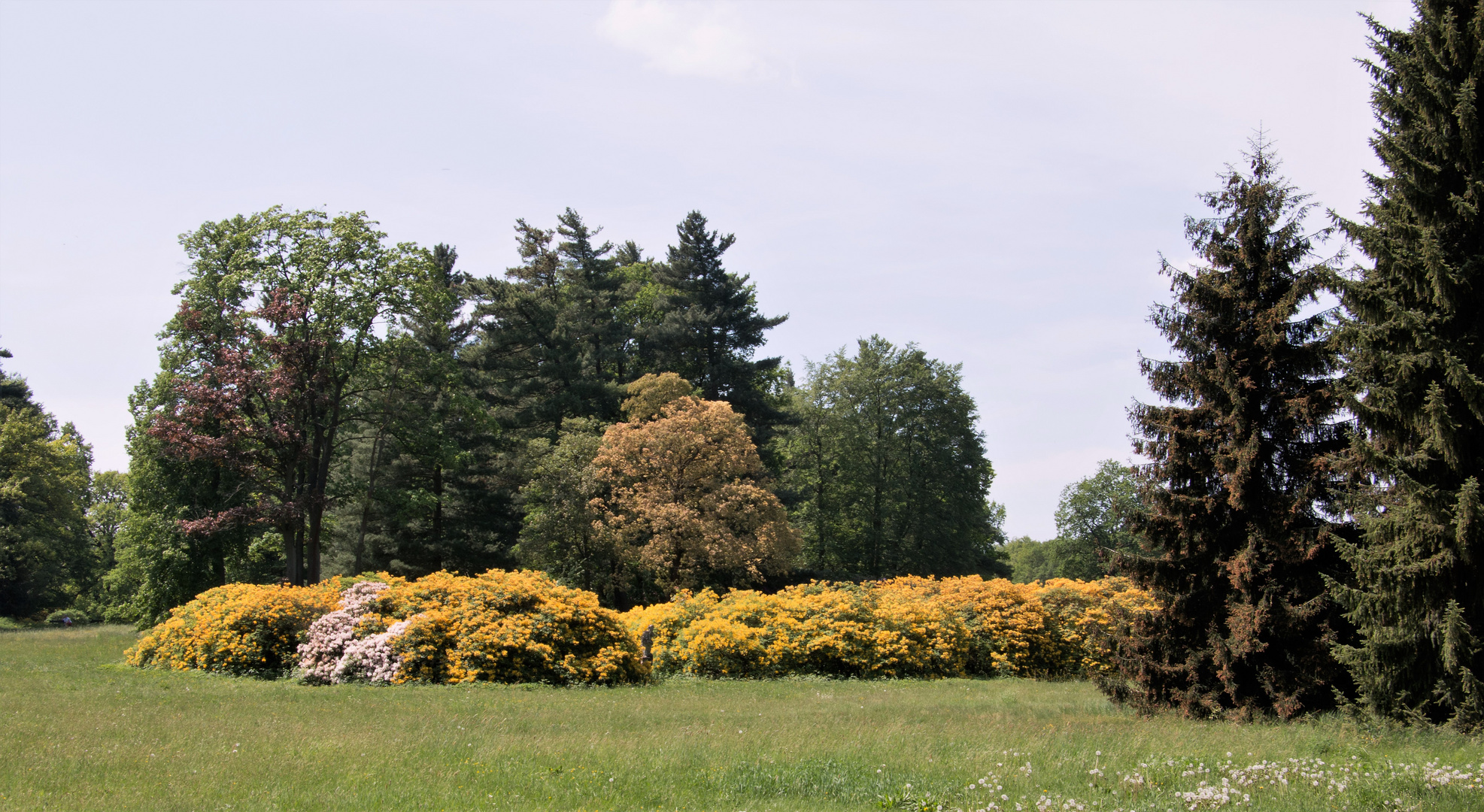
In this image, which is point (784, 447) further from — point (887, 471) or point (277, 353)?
point (277, 353)

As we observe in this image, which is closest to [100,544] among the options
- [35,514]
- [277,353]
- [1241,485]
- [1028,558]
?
[35,514]

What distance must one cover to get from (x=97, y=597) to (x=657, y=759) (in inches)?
2451

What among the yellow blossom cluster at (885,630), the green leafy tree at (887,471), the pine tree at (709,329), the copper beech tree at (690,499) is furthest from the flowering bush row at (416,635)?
the green leafy tree at (887,471)

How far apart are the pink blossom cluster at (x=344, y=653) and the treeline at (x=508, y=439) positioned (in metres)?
13.4

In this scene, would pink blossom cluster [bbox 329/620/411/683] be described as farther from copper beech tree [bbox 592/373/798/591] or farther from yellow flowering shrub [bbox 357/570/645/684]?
copper beech tree [bbox 592/373/798/591]

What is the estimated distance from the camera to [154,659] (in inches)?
747

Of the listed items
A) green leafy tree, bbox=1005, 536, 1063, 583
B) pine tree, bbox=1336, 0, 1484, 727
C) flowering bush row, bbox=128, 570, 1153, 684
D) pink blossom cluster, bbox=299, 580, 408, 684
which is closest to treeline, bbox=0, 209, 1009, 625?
flowering bush row, bbox=128, 570, 1153, 684

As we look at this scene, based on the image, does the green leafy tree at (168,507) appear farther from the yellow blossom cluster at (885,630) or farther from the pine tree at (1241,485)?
the pine tree at (1241,485)

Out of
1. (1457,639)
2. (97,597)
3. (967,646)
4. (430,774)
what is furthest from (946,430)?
(97,597)

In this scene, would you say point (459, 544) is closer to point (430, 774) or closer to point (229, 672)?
point (229, 672)

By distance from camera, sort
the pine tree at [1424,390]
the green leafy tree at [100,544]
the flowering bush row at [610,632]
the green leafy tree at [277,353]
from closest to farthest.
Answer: the pine tree at [1424,390] → the flowering bush row at [610,632] → the green leafy tree at [277,353] → the green leafy tree at [100,544]

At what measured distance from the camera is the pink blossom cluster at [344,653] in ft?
54.5

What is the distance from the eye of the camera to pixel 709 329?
4456cm

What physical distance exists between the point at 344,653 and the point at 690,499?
660 inches
